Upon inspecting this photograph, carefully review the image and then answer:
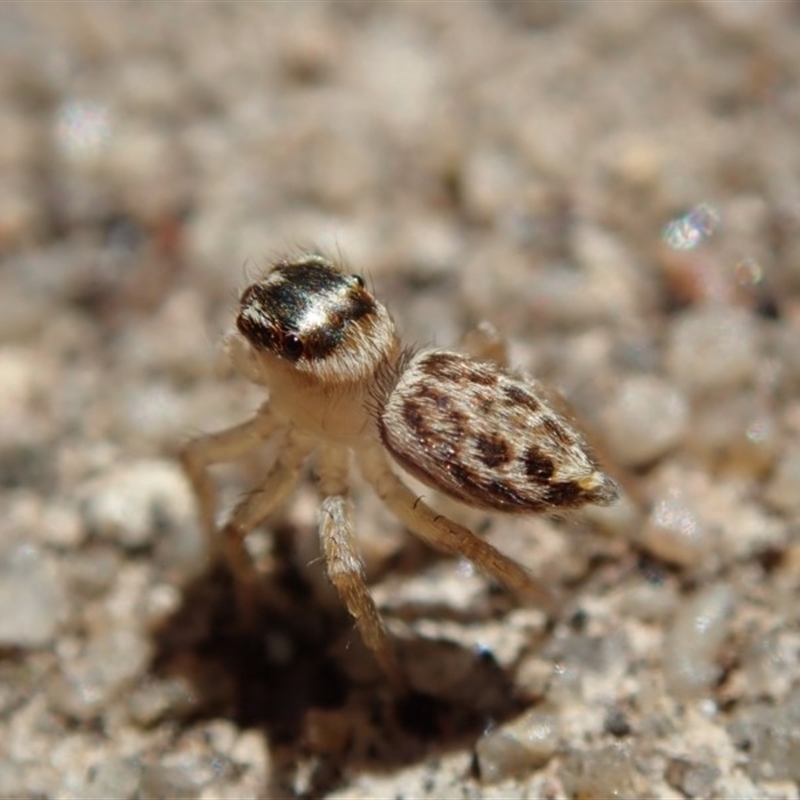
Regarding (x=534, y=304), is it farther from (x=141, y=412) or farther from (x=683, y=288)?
(x=141, y=412)

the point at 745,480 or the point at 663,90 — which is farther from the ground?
the point at 663,90

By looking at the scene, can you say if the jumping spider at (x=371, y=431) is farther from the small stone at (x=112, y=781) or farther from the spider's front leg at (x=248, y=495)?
the small stone at (x=112, y=781)

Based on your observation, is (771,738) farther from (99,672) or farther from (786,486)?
(99,672)

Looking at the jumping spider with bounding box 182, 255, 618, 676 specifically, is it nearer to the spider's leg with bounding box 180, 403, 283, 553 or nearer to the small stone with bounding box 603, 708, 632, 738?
the spider's leg with bounding box 180, 403, 283, 553

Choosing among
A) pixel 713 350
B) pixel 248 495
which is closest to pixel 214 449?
pixel 248 495

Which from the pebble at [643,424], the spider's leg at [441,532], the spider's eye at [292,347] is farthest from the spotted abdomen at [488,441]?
the pebble at [643,424]

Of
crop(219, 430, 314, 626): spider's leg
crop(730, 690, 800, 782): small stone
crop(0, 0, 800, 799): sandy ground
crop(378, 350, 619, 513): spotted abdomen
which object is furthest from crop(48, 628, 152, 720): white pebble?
crop(730, 690, 800, 782): small stone

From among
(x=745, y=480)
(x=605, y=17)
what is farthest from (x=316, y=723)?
(x=605, y=17)
